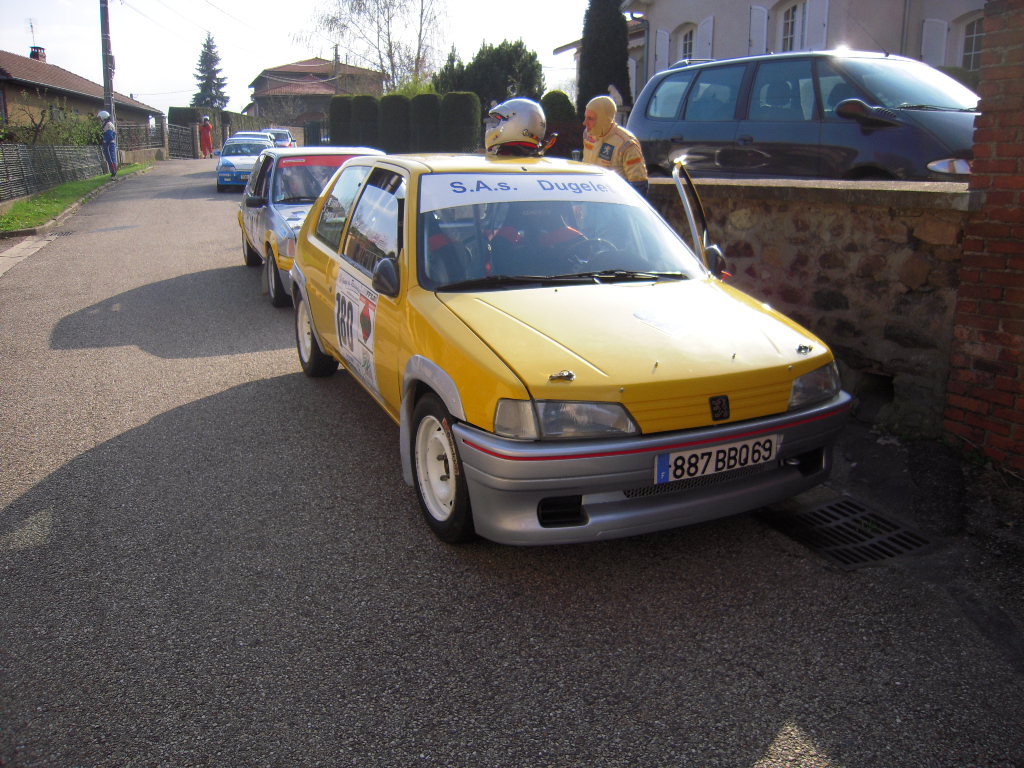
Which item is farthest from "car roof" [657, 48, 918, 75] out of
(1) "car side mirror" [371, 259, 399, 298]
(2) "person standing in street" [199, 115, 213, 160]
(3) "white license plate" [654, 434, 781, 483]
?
(2) "person standing in street" [199, 115, 213, 160]

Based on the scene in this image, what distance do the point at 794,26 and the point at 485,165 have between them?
17.6 meters

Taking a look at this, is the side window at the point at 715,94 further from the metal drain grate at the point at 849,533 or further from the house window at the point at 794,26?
the house window at the point at 794,26

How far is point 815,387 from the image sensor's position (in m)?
3.77

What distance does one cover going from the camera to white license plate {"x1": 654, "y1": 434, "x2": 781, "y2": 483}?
3316 millimetres

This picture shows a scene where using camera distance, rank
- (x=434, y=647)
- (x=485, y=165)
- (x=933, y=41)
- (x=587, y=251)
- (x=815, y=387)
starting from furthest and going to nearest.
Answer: (x=933, y=41) → (x=485, y=165) → (x=587, y=251) → (x=815, y=387) → (x=434, y=647)

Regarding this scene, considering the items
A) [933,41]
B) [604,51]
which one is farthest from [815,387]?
[604,51]

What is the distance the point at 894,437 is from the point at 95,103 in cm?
6274

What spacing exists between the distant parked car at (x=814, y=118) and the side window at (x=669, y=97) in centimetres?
1

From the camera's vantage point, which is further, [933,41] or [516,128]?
[933,41]

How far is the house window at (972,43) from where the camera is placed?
1772 centimetres

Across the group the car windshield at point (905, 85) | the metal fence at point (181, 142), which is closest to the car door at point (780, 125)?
the car windshield at point (905, 85)

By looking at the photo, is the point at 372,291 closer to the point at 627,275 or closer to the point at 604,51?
the point at 627,275

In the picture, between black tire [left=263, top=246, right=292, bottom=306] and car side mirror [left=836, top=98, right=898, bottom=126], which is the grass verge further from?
car side mirror [left=836, top=98, right=898, bottom=126]

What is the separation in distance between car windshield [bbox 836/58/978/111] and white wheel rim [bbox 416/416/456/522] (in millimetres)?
5227
